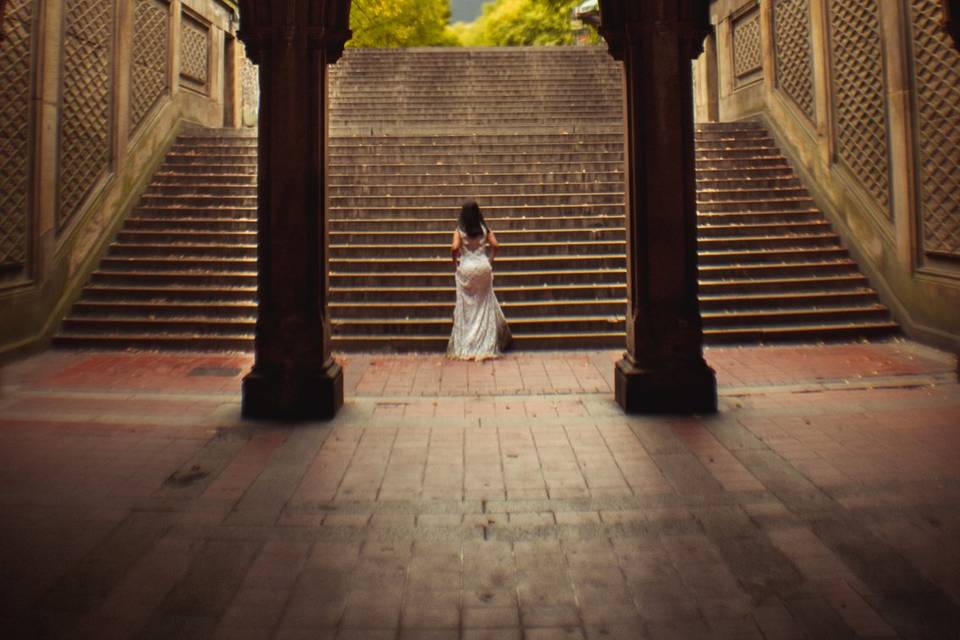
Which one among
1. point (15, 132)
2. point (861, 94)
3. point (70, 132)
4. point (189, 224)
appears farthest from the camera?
point (189, 224)

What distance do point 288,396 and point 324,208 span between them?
1.62m

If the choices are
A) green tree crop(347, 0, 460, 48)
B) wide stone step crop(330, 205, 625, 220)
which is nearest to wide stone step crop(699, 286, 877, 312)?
wide stone step crop(330, 205, 625, 220)

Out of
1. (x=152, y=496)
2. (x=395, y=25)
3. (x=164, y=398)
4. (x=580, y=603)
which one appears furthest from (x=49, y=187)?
(x=395, y=25)

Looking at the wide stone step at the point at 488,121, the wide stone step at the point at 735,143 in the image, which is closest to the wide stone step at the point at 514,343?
the wide stone step at the point at 735,143

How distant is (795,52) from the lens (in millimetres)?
10500

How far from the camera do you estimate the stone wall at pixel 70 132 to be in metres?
7.17

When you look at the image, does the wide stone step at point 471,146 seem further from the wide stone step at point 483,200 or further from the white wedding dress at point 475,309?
the white wedding dress at point 475,309

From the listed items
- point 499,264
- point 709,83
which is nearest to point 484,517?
point 499,264

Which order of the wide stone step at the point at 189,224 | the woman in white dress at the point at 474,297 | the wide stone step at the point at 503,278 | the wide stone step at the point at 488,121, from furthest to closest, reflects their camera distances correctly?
the wide stone step at the point at 488,121 → the wide stone step at the point at 189,224 → the wide stone step at the point at 503,278 → the woman in white dress at the point at 474,297

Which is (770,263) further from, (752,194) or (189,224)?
(189,224)

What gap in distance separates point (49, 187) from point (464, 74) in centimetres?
1071

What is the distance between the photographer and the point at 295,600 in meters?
2.40

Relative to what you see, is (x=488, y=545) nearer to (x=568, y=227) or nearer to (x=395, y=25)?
(x=568, y=227)

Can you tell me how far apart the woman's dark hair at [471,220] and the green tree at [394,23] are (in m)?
20.7
